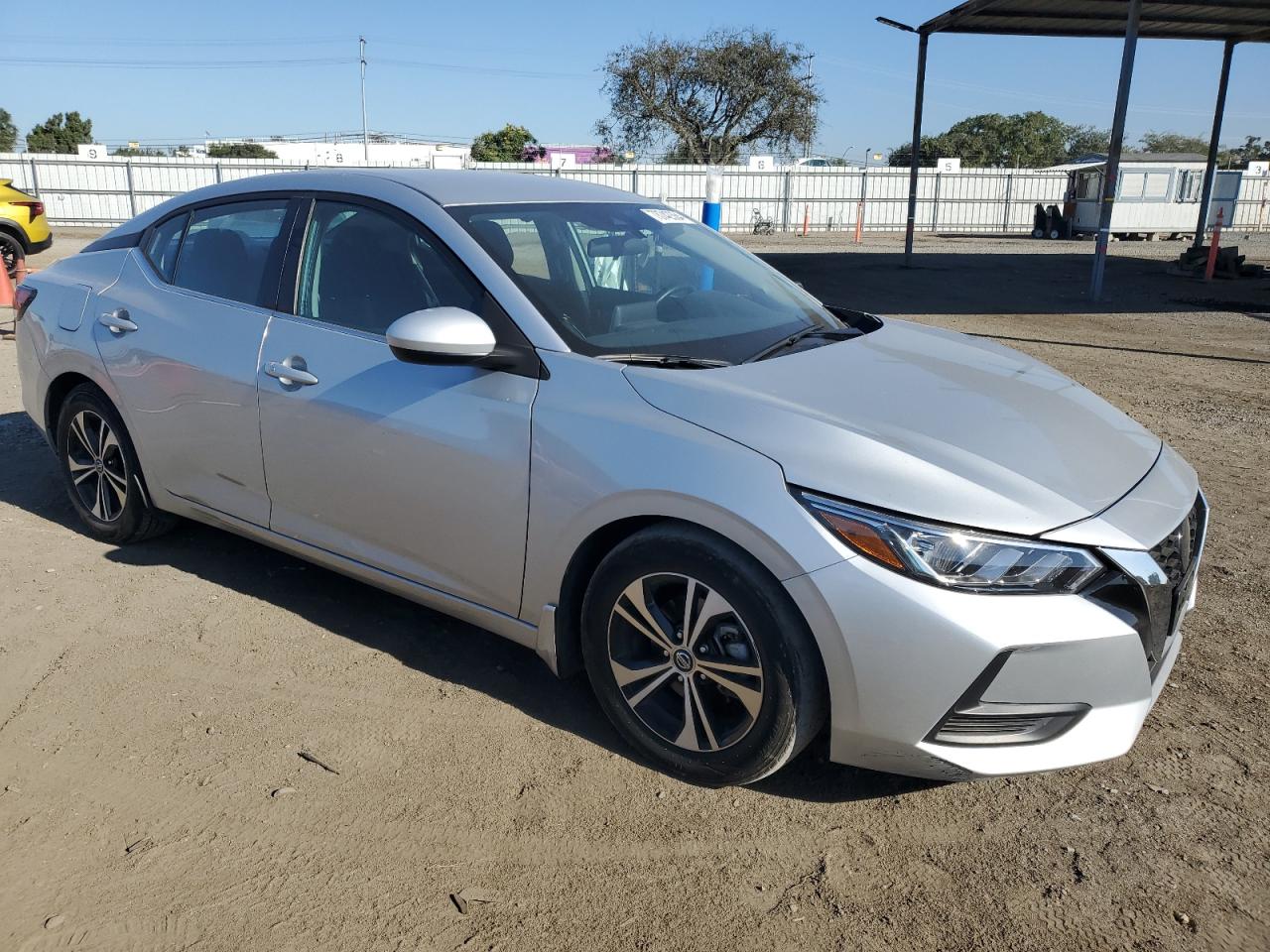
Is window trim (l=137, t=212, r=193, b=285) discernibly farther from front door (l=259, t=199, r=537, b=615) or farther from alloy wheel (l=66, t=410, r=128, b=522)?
front door (l=259, t=199, r=537, b=615)

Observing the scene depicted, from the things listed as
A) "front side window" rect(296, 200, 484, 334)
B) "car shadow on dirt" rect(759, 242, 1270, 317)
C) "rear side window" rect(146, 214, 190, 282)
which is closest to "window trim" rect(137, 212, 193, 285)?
"rear side window" rect(146, 214, 190, 282)

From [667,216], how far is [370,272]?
1244mm

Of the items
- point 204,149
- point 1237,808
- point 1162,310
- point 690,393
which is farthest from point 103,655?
point 204,149

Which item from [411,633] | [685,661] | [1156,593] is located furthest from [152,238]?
[1156,593]

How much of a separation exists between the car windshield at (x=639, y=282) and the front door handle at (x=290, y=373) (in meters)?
0.77

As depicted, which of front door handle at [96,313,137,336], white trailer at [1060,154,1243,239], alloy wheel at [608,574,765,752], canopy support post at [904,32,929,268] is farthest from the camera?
white trailer at [1060,154,1243,239]

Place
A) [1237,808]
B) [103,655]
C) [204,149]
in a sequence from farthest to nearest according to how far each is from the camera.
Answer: [204,149]
[103,655]
[1237,808]

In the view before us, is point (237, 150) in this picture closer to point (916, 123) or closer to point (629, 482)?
point (916, 123)

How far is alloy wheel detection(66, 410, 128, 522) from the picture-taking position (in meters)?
4.52

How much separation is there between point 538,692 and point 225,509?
153cm

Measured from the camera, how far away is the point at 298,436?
3584 mm

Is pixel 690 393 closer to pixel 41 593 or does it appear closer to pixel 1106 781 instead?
pixel 1106 781

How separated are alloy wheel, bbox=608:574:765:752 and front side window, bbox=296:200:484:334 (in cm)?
111

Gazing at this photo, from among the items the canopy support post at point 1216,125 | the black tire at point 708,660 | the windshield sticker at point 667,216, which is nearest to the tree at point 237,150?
the canopy support post at point 1216,125
